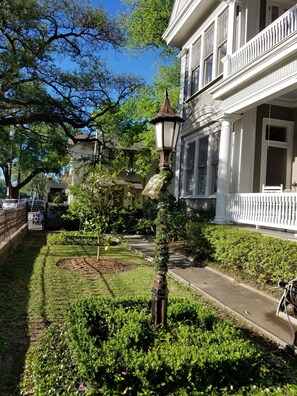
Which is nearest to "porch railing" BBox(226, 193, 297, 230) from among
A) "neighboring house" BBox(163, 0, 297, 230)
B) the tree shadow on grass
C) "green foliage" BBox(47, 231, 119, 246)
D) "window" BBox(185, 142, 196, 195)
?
"neighboring house" BBox(163, 0, 297, 230)

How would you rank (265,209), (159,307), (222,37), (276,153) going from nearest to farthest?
(159,307), (265,209), (276,153), (222,37)

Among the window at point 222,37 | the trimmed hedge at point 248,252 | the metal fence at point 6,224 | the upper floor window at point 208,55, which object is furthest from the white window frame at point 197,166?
the metal fence at point 6,224

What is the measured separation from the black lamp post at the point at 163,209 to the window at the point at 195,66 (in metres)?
10.0

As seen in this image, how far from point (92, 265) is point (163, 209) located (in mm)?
5153

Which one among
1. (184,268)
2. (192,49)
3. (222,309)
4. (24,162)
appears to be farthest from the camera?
(24,162)

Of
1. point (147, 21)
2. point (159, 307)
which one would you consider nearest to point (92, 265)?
point (159, 307)

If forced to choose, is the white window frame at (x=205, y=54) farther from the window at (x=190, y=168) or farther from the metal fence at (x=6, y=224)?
the metal fence at (x=6, y=224)

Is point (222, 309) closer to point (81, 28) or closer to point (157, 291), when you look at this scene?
point (157, 291)

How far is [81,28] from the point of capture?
1573cm

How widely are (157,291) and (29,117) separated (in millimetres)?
12674

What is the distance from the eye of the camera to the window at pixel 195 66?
1357 centimetres

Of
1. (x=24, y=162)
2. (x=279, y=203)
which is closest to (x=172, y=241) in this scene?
(x=279, y=203)

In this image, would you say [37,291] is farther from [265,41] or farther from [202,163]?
[202,163]

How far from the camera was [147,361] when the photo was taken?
3.12m
